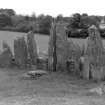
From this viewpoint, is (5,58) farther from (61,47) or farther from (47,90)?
(47,90)

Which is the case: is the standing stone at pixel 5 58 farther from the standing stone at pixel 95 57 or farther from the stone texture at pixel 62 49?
the standing stone at pixel 95 57

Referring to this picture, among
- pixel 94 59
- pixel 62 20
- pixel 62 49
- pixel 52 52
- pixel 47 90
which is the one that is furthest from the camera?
pixel 62 20

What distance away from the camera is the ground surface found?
5.80 m

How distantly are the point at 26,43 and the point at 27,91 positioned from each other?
180 inches

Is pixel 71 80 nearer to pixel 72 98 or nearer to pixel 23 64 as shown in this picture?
pixel 72 98

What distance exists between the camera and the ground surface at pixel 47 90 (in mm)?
5805

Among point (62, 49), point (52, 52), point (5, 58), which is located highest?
point (62, 49)

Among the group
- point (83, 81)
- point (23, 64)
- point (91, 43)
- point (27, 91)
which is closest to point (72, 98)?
point (27, 91)

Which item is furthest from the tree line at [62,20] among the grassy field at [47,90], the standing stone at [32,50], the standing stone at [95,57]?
the grassy field at [47,90]

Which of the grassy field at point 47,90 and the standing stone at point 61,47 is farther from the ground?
the standing stone at point 61,47

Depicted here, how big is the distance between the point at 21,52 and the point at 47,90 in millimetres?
4175

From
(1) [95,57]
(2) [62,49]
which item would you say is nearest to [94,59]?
(1) [95,57]

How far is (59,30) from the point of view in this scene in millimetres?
9969

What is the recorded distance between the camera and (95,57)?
849 centimetres
